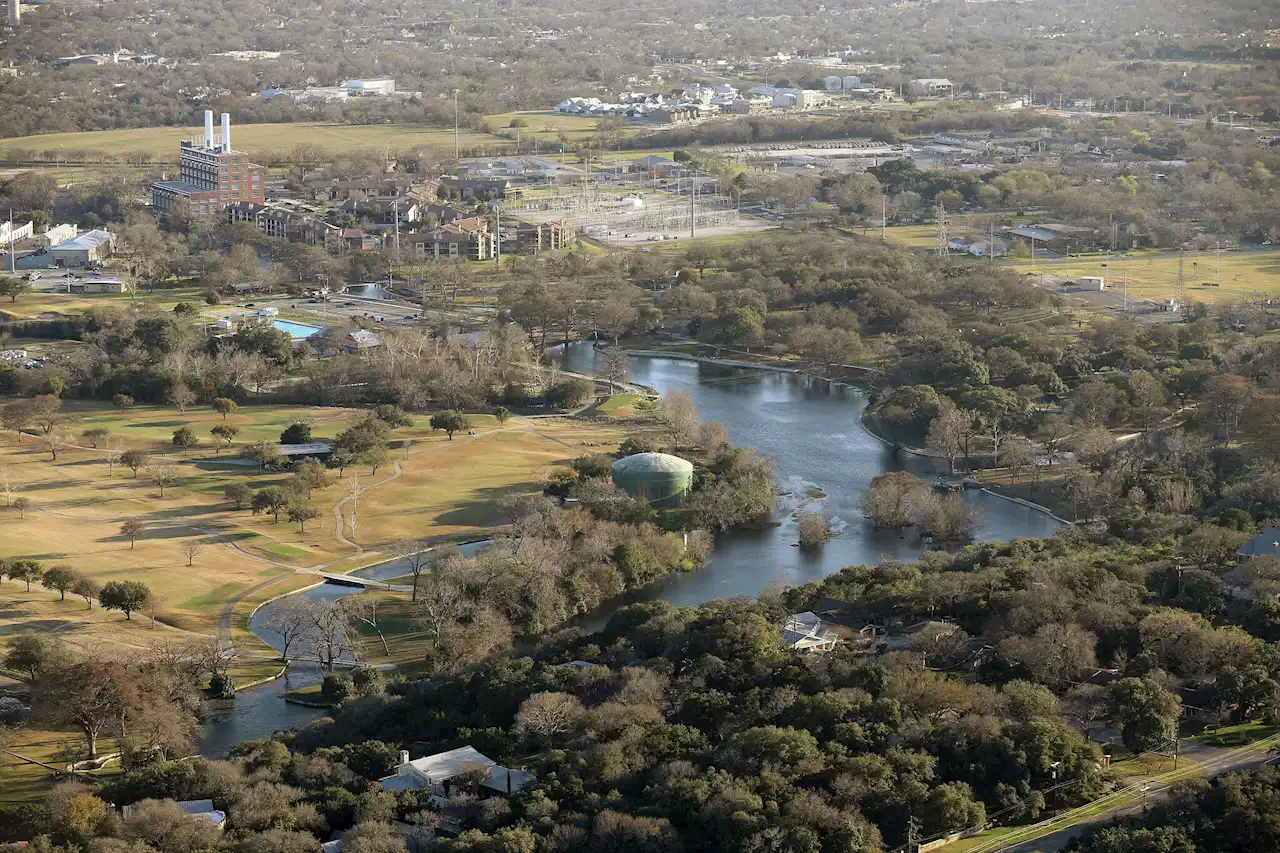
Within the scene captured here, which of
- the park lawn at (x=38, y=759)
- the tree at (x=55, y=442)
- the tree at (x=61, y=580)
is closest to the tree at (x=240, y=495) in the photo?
the tree at (x=55, y=442)

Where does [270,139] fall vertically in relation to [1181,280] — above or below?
above

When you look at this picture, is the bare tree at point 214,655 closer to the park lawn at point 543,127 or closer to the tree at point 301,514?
the tree at point 301,514

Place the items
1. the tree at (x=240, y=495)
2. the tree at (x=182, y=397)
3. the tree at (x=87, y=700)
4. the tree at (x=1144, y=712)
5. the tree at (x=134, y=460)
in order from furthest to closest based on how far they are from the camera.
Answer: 1. the tree at (x=182, y=397)
2. the tree at (x=134, y=460)
3. the tree at (x=240, y=495)
4. the tree at (x=87, y=700)
5. the tree at (x=1144, y=712)

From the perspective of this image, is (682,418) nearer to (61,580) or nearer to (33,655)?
(61,580)

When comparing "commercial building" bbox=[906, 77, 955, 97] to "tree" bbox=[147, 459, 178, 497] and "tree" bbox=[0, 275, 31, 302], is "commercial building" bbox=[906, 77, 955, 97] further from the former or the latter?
"tree" bbox=[147, 459, 178, 497]

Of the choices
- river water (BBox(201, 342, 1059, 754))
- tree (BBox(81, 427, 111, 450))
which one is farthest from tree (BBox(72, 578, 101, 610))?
tree (BBox(81, 427, 111, 450))

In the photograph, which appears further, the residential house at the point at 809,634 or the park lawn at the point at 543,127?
the park lawn at the point at 543,127

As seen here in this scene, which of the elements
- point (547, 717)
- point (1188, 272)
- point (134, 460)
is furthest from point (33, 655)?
point (1188, 272)
